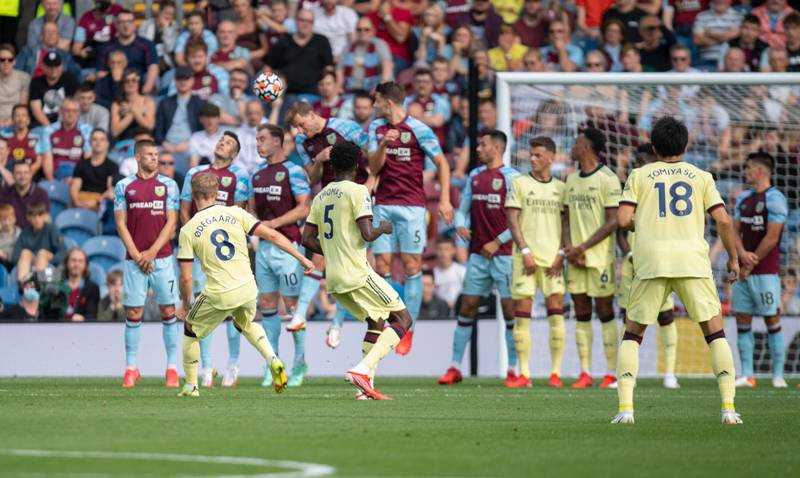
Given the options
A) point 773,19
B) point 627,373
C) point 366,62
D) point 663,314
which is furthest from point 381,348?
point 773,19

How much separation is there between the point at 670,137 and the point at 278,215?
6.18 metres

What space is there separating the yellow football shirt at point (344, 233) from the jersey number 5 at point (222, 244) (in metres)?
0.90

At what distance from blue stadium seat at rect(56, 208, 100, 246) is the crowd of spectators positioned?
25 cm

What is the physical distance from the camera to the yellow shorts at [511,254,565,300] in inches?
637

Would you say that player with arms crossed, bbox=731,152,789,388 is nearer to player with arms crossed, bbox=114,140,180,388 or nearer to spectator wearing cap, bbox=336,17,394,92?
player with arms crossed, bbox=114,140,180,388

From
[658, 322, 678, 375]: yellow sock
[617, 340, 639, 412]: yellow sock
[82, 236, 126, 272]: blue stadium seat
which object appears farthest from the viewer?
[82, 236, 126, 272]: blue stadium seat

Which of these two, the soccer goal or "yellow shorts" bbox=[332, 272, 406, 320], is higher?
the soccer goal

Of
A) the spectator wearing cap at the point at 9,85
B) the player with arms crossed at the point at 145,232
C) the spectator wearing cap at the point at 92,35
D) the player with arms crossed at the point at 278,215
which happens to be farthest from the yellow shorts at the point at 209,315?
the spectator wearing cap at the point at 92,35

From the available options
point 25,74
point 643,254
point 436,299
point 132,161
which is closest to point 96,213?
point 132,161

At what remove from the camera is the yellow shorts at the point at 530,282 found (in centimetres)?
1617

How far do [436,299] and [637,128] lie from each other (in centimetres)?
348

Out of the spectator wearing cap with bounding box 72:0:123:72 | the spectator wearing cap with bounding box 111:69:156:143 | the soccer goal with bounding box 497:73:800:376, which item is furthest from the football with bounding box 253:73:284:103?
the spectator wearing cap with bounding box 72:0:123:72

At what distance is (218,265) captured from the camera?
1303 cm

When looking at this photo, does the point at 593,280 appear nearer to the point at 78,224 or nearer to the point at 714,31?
the point at 78,224
